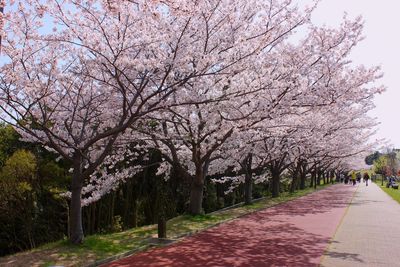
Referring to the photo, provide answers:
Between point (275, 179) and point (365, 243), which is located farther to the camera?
point (275, 179)

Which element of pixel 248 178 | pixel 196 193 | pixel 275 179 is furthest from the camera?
pixel 275 179

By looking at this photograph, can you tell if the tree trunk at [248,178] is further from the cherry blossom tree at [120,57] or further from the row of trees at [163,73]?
the cherry blossom tree at [120,57]

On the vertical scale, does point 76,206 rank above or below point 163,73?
below

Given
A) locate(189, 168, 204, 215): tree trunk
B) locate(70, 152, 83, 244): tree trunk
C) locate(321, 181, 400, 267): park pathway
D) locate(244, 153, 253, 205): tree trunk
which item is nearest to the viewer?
locate(321, 181, 400, 267): park pathway

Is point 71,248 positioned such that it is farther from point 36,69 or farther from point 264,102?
point 264,102

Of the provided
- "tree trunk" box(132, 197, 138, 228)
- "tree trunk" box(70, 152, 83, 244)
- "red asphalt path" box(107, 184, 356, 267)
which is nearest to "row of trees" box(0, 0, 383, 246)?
"tree trunk" box(70, 152, 83, 244)

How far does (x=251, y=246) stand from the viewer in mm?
10516

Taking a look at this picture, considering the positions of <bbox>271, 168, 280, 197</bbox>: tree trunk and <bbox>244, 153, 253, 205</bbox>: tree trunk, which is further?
<bbox>271, 168, 280, 197</bbox>: tree trunk

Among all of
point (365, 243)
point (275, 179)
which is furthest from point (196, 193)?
point (275, 179)

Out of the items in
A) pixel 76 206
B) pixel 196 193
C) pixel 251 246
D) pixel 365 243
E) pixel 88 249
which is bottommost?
pixel 365 243

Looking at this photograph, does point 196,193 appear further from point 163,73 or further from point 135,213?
point 163,73

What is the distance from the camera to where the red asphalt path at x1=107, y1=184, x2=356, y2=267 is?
8688mm

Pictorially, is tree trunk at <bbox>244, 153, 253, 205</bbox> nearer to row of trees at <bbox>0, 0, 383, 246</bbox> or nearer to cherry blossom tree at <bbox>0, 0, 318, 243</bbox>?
row of trees at <bbox>0, 0, 383, 246</bbox>

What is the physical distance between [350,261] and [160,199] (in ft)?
48.4
